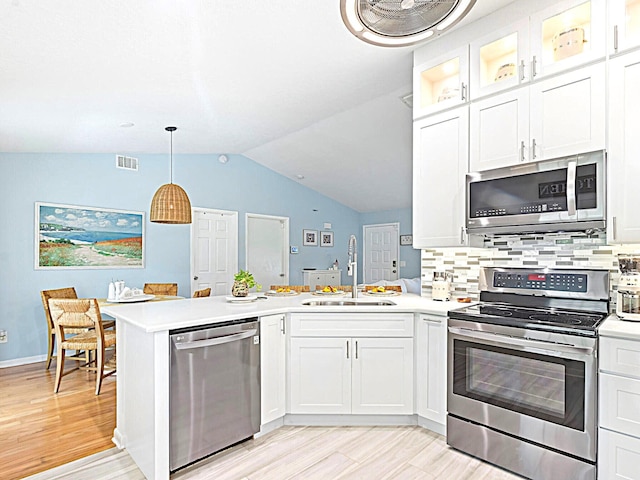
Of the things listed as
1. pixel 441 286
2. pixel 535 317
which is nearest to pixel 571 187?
pixel 535 317

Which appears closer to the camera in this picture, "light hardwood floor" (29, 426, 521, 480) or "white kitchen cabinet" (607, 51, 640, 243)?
"white kitchen cabinet" (607, 51, 640, 243)

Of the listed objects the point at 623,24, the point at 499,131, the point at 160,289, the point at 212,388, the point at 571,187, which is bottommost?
the point at 212,388

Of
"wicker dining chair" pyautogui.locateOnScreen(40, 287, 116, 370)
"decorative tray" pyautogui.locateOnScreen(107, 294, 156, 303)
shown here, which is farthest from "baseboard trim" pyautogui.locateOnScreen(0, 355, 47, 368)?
"decorative tray" pyautogui.locateOnScreen(107, 294, 156, 303)

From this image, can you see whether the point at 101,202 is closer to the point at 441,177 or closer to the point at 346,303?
the point at 346,303

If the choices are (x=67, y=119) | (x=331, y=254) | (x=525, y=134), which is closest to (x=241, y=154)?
(x=331, y=254)

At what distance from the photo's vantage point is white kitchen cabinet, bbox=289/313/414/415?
279 cm

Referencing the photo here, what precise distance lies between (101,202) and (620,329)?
18.0 ft

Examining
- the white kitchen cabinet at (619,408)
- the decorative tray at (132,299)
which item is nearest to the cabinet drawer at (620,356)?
the white kitchen cabinet at (619,408)

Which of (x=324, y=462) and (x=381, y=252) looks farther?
(x=381, y=252)

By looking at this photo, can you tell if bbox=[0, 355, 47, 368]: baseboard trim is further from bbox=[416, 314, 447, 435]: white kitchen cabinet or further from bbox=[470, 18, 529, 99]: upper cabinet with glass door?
bbox=[470, 18, 529, 99]: upper cabinet with glass door

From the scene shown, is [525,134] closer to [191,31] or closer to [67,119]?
[191,31]

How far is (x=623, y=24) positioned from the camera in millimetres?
2123

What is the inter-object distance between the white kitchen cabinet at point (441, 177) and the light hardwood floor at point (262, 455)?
4.58 ft

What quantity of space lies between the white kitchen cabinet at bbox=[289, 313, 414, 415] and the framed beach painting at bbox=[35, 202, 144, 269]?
358cm
